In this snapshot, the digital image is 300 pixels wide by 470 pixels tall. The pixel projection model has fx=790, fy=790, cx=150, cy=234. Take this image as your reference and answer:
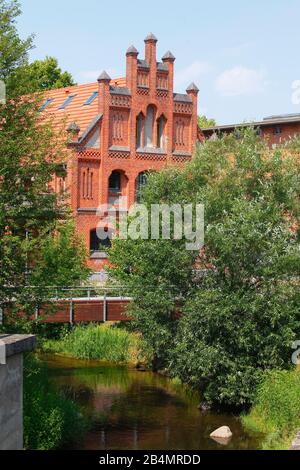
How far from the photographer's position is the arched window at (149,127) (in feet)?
126

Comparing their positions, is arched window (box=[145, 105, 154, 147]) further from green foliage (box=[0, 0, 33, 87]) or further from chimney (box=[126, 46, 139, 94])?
green foliage (box=[0, 0, 33, 87])

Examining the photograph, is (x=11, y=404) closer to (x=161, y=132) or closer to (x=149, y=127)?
(x=149, y=127)

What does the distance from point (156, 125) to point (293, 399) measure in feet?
68.1

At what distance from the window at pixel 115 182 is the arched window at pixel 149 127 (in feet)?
6.98

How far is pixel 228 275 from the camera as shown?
24.2 m

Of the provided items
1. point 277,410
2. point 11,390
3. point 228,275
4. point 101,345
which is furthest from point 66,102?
point 11,390

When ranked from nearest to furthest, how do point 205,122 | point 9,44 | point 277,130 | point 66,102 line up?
point 9,44 < point 66,102 < point 277,130 < point 205,122

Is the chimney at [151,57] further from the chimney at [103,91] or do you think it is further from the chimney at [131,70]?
the chimney at [103,91]

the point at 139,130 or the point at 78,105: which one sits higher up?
the point at 78,105

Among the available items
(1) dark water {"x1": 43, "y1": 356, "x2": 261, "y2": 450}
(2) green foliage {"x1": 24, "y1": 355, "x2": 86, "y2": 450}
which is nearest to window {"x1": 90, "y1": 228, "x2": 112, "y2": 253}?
(1) dark water {"x1": 43, "y1": 356, "x2": 261, "y2": 450}

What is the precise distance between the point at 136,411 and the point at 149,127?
18702mm

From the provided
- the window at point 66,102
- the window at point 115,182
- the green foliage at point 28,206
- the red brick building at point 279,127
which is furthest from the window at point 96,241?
the green foliage at point 28,206

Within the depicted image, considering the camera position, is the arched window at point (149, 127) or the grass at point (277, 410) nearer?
the grass at point (277, 410)
